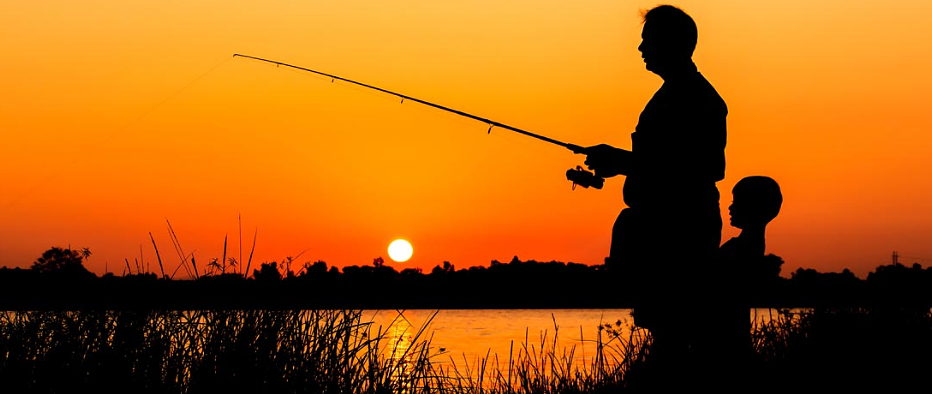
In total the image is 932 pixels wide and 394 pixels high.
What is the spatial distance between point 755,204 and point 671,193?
A: 2.66 ft

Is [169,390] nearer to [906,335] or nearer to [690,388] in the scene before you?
[690,388]

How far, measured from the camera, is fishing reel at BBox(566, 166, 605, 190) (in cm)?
721

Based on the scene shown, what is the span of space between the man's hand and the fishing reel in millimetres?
426

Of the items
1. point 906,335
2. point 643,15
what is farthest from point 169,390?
point 906,335

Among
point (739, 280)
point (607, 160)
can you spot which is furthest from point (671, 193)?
point (739, 280)

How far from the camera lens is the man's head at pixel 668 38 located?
6.38 meters

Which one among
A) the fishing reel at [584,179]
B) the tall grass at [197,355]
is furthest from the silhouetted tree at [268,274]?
the fishing reel at [584,179]

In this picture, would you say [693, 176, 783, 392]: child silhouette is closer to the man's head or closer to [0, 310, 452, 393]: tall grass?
the man's head

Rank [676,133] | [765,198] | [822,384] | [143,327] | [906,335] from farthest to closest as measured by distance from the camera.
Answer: [906,335]
[822,384]
[143,327]
[765,198]
[676,133]

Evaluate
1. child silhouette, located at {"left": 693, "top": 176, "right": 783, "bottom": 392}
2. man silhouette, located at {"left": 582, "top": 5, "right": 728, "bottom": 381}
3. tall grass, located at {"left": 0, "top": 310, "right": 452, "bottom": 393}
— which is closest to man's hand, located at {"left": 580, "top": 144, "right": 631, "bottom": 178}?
man silhouette, located at {"left": 582, "top": 5, "right": 728, "bottom": 381}

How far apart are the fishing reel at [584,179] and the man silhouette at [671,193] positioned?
68cm

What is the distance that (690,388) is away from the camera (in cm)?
633

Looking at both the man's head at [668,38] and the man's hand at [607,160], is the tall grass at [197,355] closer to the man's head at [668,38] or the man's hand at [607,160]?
the man's hand at [607,160]

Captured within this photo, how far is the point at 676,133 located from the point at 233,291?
10.1 ft
